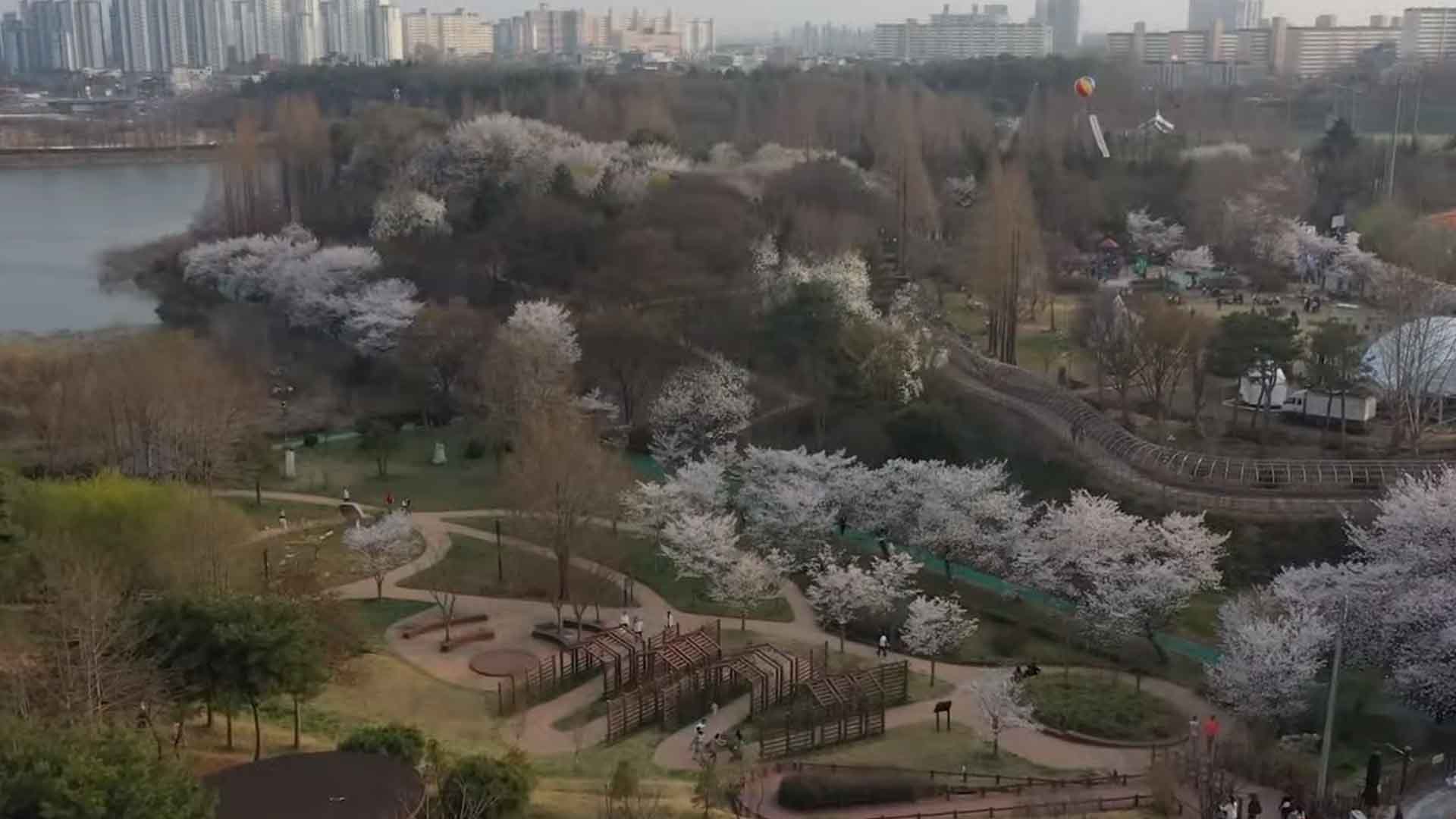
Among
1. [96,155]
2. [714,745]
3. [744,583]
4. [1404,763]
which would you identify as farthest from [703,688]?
[96,155]

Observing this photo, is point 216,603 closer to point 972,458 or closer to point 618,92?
point 972,458

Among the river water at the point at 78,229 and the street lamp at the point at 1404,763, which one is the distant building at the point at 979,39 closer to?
the river water at the point at 78,229

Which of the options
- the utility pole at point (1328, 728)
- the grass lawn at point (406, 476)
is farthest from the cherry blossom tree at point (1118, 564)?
the grass lawn at point (406, 476)

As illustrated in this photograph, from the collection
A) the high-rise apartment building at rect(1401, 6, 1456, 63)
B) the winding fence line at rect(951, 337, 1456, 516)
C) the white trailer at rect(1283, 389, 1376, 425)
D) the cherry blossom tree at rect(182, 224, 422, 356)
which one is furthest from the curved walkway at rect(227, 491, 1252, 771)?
the high-rise apartment building at rect(1401, 6, 1456, 63)

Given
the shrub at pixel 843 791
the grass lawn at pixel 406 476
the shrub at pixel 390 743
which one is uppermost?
the shrub at pixel 390 743

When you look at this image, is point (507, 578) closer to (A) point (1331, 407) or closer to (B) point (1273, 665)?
(B) point (1273, 665)

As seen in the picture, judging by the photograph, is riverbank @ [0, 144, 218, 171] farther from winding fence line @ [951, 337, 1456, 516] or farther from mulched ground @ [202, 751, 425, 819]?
mulched ground @ [202, 751, 425, 819]
